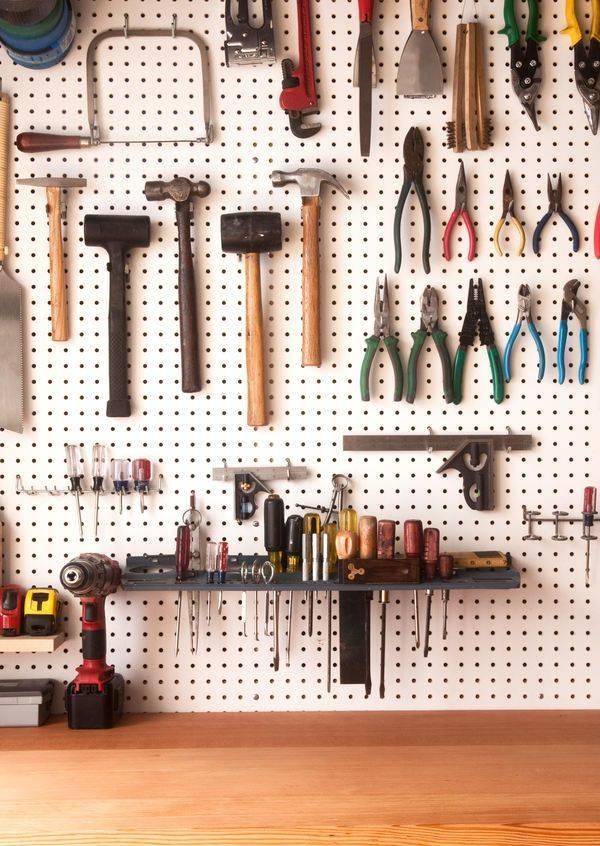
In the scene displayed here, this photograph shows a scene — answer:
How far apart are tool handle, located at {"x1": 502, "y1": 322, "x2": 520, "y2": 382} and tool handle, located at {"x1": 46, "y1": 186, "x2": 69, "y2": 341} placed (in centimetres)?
114

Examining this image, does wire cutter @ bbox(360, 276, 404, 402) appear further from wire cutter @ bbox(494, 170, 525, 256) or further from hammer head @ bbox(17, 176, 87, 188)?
hammer head @ bbox(17, 176, 87, 188)

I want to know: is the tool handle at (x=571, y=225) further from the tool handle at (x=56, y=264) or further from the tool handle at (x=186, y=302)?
the tool handle at (x=56, y=264)

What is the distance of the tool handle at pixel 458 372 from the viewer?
216 centimetres

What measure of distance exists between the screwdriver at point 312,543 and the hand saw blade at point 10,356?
0.79 m

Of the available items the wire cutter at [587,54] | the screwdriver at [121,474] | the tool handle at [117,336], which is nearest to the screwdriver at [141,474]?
the screwdriver at [121,474]

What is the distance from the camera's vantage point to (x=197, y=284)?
2.19 metres

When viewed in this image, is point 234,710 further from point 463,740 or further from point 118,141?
point 118,141

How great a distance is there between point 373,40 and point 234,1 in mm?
365

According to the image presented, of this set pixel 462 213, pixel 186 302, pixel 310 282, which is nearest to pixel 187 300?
pixel 186 302

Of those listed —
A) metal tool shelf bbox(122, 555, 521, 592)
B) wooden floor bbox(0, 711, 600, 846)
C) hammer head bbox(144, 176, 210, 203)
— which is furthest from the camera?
hammer head bbox(144, 176, 210, 203)

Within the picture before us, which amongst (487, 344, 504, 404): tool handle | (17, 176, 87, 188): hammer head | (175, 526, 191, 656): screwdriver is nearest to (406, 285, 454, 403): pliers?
(487, 344, 504, 404): tool handle

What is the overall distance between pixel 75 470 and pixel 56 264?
0.53 m

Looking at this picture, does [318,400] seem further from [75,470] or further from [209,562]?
[75,470]

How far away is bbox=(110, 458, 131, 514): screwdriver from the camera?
2156mm
